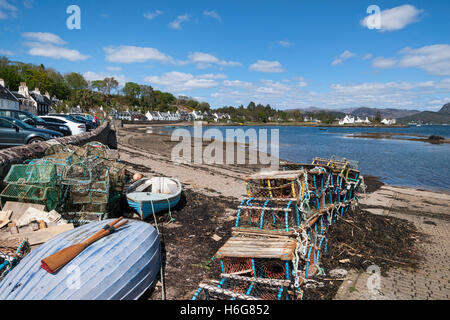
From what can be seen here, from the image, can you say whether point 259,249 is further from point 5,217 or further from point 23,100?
point 23,100

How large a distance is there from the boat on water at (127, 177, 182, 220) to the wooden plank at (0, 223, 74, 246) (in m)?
2.60

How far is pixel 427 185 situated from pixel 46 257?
21.7 metres

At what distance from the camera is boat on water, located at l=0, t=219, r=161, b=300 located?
3643mm

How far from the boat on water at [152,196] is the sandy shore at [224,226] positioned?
0.56 m

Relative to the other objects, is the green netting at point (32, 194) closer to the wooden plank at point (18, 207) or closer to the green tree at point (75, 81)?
the wooden plank at point (18, 207)

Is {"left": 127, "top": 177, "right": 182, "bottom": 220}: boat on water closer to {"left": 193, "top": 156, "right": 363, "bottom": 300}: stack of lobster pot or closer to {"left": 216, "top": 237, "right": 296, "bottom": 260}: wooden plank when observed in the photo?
{"left": 193, "top": 156, "right": 363, "bottom": 300}: stack of lobster pot

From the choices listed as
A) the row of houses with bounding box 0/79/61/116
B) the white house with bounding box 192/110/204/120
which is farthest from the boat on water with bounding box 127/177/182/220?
the white house with bounding box 192/110/204/120

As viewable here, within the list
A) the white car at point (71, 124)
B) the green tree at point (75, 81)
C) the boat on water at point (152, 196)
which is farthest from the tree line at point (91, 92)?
the boat on water at point (152, 196)

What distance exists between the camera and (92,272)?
3924 millimetres

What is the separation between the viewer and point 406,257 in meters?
7.16

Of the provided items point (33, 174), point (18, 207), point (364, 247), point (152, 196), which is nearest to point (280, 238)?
point (364, 247)
